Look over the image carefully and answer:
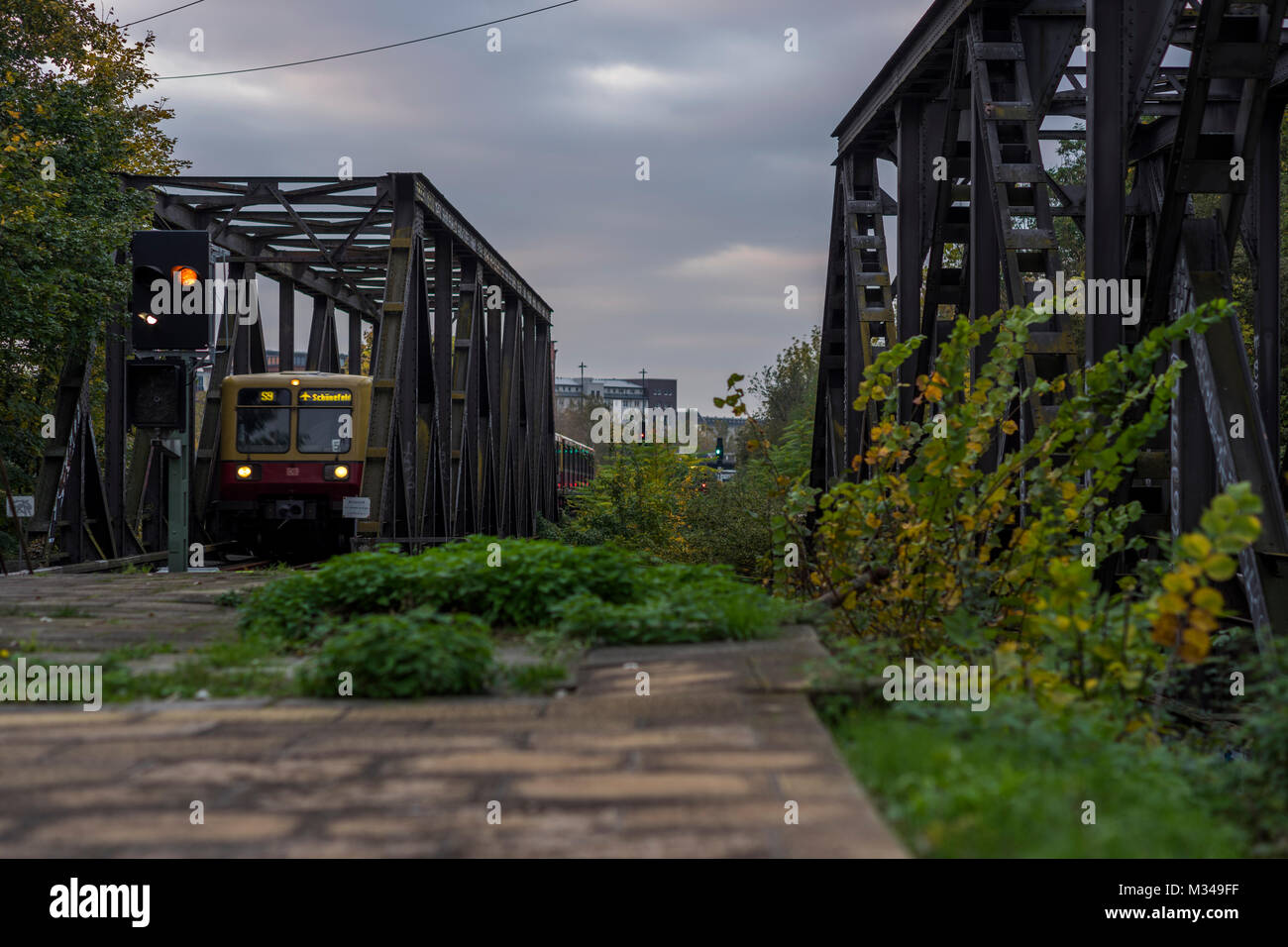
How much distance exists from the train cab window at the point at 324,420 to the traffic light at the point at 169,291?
6998 mm

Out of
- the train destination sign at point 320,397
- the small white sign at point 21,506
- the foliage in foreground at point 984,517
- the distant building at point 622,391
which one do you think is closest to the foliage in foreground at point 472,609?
the foliage in foreground at point 984,517

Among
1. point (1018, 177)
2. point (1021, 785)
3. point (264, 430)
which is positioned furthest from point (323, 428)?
point (1021, 785)

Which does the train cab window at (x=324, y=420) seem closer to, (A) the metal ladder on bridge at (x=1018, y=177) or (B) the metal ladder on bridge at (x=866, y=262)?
(B) the metal ladder on bridge at (x=866, y=262)

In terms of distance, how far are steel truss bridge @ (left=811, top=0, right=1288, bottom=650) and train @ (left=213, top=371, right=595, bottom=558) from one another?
7.61 m

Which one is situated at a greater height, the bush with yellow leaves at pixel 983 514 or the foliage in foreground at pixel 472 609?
the bush with yellow leaves at pixel 983 514

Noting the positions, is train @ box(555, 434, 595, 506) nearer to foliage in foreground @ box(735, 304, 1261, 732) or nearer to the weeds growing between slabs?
the weeds growing between slabs

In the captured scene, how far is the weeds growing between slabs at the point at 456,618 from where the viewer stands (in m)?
4.32

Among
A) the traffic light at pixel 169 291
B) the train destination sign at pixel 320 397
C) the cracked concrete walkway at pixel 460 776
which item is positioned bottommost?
the cracked concrete walkway at pixel 460 776

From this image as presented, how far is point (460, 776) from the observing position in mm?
3146

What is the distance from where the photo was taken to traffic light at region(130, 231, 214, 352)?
11.6m

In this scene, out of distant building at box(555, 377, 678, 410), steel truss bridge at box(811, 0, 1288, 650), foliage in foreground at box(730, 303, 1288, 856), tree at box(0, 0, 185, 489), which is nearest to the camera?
foliage in foreground at box(730, 303, 1288, 856)

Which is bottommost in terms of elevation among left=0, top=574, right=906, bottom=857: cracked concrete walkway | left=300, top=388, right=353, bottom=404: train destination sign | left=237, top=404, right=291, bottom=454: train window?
left=0, top=574, right=906, bottom=857: cracked concrete walkway

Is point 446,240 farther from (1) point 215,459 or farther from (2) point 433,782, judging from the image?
(2) point 433,782

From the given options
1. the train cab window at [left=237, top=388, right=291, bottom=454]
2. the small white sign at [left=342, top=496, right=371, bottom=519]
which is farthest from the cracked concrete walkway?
the train cab window at [left=237, top=388, right=291, bottom=454]
